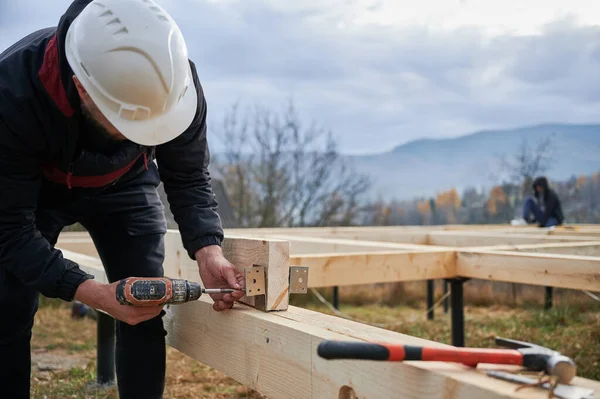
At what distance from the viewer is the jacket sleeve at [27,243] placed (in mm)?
1853

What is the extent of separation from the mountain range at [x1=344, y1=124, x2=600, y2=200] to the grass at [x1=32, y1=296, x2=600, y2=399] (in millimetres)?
6321

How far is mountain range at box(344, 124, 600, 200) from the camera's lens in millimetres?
17016

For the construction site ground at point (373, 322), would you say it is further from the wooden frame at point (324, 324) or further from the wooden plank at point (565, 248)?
the wooden frame at point (324, 324)

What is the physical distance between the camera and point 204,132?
87.5 inches

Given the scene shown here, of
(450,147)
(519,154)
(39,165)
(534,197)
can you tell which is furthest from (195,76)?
(450,147)

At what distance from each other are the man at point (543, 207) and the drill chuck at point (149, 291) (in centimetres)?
857

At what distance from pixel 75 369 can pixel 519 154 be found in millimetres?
14217

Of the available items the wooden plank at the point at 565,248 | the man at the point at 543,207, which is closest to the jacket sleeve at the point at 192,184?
the wooden plank at the point at 565,248

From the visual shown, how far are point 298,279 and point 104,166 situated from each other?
0.74 meters

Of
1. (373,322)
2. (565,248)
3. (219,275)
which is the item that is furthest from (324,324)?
(373,322)

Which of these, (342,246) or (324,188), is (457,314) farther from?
(324,188)

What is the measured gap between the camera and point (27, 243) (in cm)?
190

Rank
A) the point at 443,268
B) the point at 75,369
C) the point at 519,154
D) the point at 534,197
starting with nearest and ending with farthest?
the point at 443,268 < the point at 75,369 < the point at 534,197 < the point at 519,154

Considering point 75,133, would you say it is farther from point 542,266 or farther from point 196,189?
point 542,266
